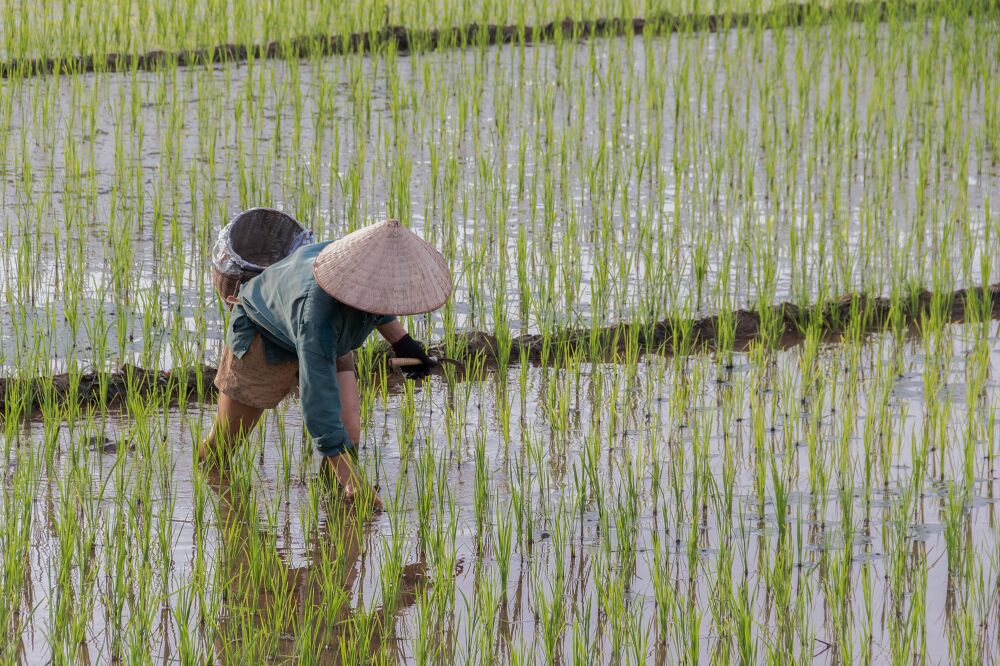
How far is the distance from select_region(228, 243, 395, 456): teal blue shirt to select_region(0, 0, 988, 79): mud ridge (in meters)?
3.56

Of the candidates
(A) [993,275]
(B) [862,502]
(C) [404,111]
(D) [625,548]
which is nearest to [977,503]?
(B) [862,502]

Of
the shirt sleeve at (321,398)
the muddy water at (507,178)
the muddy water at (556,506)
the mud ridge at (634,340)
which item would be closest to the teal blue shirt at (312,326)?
the shirt sleeve at (321,398)

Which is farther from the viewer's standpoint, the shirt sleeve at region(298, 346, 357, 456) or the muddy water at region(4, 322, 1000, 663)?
the shirt sleeve at region(298, 346, 357, 456)

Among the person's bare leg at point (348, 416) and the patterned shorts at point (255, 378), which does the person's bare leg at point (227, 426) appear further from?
the person's bare leg at point (348, 416)

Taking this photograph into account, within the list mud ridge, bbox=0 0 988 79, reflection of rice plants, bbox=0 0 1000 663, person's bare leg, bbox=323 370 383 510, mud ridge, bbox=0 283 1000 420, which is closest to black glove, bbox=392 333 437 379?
person's bare leg, bbox=323 370 383 510

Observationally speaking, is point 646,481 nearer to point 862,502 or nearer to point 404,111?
point 862,502

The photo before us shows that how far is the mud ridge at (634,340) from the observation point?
378cm

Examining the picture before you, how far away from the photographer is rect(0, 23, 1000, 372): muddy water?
14.7 feet

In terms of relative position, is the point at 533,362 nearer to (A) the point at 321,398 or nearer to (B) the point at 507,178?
(A) the point at 321,398

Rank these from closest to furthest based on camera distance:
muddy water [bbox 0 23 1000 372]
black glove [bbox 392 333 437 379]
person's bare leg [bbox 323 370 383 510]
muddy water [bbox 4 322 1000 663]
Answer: muddy water [bbox 4 322 1000 663] → person's bare leg [bbox 323 370 383 510] → black glove [bbox 392 333 437 379] → muddy water [bbox 0 23 1000 372]

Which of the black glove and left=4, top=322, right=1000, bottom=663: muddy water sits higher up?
the black glove

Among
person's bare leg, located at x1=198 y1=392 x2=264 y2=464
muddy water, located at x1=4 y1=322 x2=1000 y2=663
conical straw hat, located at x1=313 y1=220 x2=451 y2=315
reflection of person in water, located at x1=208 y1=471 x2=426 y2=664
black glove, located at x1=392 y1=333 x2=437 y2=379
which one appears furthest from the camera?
person's bare leg, located at x1=198 y1=392 x2=264 y2=464

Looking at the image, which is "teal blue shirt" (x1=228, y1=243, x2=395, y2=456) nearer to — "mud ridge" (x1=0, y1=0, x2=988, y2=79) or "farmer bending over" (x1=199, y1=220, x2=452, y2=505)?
"farmer bending over" (x1=199, y1=220, x2=452, y2=505)

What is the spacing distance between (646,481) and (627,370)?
25.5 inches
